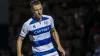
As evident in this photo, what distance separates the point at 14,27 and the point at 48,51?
360 centimetres

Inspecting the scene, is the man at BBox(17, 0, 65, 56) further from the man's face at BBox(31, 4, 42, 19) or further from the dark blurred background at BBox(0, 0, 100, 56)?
the dark blurred background at BBox(0, 0, 100, 56)

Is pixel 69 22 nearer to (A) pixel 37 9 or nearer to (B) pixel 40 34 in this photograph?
(B) pixel 40 34

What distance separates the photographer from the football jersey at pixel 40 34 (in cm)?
715

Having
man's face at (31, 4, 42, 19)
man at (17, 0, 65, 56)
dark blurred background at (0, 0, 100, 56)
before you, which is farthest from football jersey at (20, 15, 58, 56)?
dark blurred background at (0, 0, 100, 56)

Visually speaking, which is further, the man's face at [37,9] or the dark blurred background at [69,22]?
the dark blurred background at [69,22]

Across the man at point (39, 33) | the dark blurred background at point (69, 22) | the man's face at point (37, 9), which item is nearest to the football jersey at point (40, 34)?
the man at point (39, 33)

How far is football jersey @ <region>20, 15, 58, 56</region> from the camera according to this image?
7152mm

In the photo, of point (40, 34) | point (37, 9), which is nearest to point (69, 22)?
point (40, 34)

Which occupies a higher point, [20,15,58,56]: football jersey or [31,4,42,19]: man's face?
[31,4,42,19]: man's face

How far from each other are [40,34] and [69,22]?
3.34 m

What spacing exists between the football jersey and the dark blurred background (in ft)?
8.76

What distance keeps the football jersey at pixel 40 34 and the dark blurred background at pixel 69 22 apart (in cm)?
267

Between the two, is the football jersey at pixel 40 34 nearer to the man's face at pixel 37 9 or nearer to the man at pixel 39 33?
the man at pixel 39 33

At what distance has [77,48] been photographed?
10.4 metres
